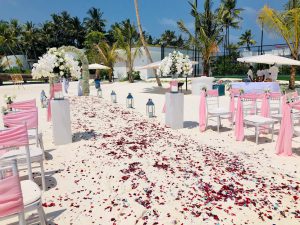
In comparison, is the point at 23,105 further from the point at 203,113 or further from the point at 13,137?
the point at 203,113

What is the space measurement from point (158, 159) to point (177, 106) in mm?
3025

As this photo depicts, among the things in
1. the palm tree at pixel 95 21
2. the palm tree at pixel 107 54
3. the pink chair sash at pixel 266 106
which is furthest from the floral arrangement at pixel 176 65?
the palm tree at pixel 95 21

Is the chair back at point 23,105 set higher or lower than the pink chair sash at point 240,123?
higher

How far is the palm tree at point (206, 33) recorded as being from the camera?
21.0 meters

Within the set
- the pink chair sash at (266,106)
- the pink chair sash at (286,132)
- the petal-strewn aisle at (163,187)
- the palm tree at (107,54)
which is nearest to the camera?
the petal-strewn aisle at (163,187)

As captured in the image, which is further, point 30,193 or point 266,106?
point 266,106

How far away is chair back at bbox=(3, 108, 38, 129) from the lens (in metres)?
4.37

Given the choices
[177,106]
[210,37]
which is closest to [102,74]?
[210,37]

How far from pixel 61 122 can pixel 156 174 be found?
295 centimetres

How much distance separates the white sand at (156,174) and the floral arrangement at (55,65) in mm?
1738

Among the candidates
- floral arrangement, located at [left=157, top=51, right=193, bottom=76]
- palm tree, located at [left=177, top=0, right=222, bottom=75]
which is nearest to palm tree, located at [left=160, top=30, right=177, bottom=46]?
palm tree, located at [left=177, top=0, right=222, bottom=75]

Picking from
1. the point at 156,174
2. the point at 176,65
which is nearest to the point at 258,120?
the point at 156,174

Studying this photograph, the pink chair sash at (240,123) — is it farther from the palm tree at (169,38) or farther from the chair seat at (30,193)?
the palm tree at (169,38)

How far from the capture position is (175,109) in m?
8.08
